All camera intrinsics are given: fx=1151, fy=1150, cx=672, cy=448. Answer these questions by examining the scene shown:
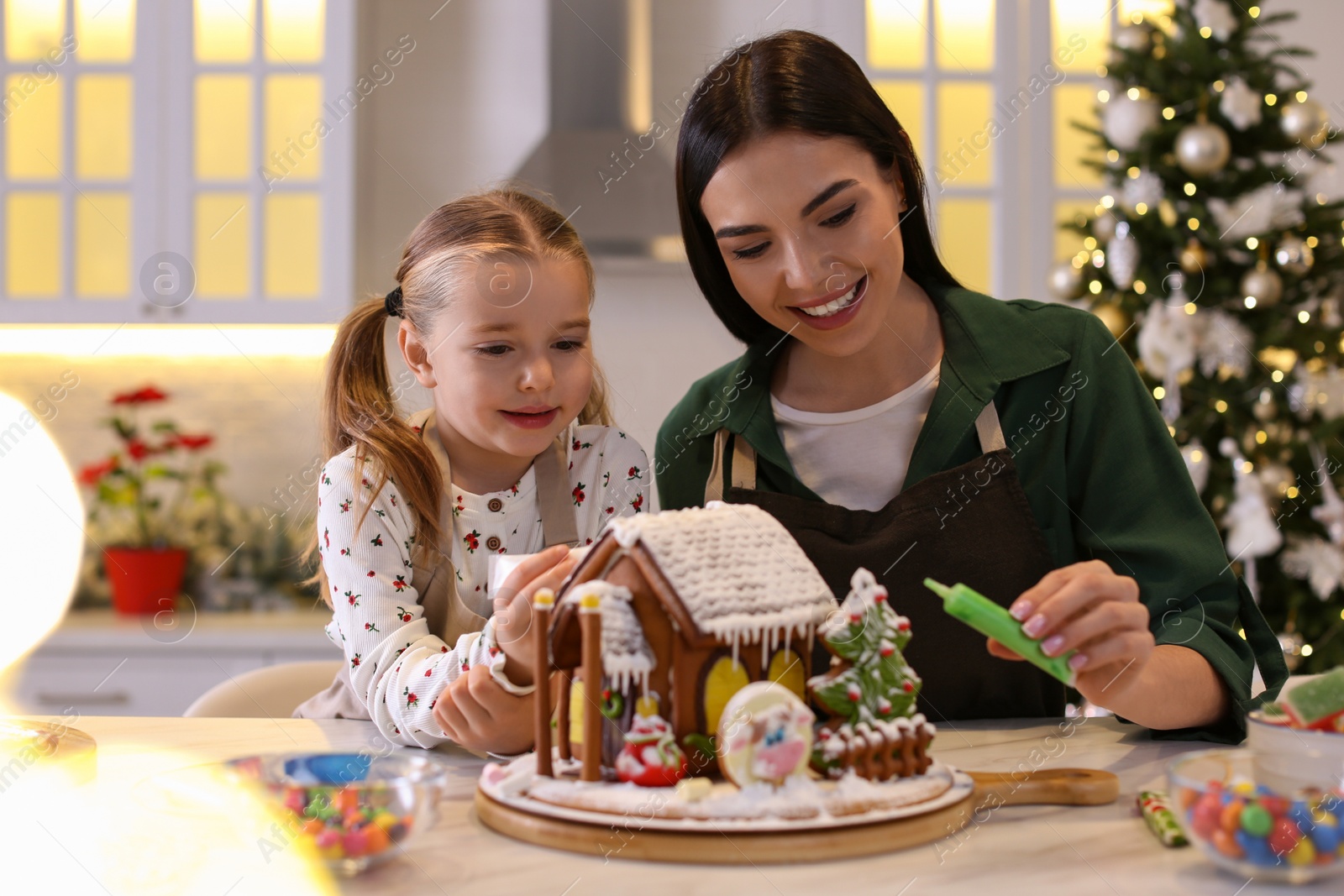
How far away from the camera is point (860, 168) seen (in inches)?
51.8

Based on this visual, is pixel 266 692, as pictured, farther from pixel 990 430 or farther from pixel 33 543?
pixel 33 543

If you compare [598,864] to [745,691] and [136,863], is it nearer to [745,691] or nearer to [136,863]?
[745,691]

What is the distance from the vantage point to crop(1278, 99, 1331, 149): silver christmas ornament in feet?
8.50

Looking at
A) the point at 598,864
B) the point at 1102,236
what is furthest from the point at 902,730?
the point at 1102,236

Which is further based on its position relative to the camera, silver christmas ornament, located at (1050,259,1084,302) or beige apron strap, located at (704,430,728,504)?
silver christmas ornament, located at (1050,259,1084,302)

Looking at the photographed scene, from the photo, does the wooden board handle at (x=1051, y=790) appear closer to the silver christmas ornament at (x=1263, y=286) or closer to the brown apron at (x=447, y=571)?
the brown apron at (x=447, y=571)

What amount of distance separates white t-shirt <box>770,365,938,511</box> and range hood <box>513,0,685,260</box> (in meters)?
1.91

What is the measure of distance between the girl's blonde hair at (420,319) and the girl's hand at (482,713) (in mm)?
285

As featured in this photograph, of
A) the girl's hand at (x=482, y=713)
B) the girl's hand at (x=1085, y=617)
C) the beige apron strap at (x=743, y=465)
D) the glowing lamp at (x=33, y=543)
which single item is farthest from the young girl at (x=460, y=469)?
the glowing lamp at (x=33, y=543)

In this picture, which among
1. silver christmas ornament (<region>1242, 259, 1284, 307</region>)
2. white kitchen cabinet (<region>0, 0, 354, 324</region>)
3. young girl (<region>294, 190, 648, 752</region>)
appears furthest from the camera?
white kitchen cabinet (<region>0, 0, 354, 324</region>)

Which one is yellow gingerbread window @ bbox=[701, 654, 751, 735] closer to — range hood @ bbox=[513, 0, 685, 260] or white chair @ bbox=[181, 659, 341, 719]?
white chair @ bbox=[181, 659, 341, 719]

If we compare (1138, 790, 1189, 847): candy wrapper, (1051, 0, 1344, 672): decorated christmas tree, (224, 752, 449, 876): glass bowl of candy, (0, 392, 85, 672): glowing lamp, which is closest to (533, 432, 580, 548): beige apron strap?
(224, 752, 449, 876): glass bowl of candy

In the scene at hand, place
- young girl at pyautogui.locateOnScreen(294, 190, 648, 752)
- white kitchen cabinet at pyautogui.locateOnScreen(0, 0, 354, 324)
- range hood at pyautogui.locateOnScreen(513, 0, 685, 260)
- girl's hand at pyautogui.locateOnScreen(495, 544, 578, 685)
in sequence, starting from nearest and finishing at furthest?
1. girl's hand at pyautogui.locateOnScreen(495, 544, 578, 685)
2. young girl at pyautogui.locateOnScreen(294, 190, 648, 752)
3. white kitchen cabinet at pyautogui.locateOnScreen(0, 0, 354, 324)
4. range hood at pyautogui.locateOnScreen(513, 0, 685, 260)

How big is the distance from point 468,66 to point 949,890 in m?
3.16
